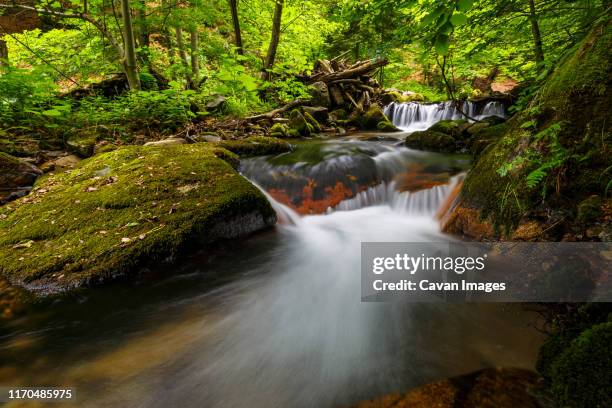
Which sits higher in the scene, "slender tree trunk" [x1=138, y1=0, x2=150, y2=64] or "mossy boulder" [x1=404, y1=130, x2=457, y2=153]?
"slender tree trunk" [x1=138, y1=0, x2=150, y2=64]

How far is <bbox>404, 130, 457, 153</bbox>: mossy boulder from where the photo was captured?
7.09 meters

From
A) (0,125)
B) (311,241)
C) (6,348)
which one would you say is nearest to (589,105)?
(311,241)

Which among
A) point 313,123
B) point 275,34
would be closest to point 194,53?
point 275,34

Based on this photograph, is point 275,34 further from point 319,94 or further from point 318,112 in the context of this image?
point 318,112

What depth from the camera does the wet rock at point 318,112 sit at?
1027 cm

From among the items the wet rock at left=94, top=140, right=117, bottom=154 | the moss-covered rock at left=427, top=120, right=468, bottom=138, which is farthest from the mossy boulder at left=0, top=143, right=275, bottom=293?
the moss-covered rock at left=427, top=120, right=468, bottom=138

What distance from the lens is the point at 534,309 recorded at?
1943 mm

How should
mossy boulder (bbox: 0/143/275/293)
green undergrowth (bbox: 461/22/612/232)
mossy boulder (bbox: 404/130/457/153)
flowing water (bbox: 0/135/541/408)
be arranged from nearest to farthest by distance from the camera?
flowing water (bbox: 0/135/541/408)
green undergrowth (bbox: 461/22/612/232)
mossy boulder (bbox: 0/143/275/293)
mossy boulder (bbox: 404/130/457/153)

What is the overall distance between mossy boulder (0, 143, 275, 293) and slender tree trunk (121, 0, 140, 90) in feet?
11.4

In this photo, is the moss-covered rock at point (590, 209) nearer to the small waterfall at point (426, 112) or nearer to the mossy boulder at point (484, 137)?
the mossy boulder at point (484, 137)

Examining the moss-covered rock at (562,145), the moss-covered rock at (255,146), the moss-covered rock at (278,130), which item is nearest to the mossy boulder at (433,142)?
the moss-covered rock at (255,146)

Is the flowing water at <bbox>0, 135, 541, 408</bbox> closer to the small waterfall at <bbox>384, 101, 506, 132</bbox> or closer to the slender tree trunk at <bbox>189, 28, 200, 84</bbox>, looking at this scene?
the small waterfall at <bbox>384, 101, 506, 132</bbox>

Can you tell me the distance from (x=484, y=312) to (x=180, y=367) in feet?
7.21

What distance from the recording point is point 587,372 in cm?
120
